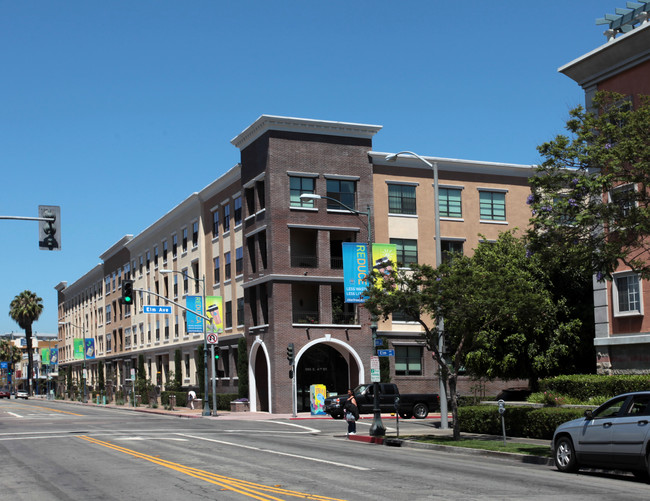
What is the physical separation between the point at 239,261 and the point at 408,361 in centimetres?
1353

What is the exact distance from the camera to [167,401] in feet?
211

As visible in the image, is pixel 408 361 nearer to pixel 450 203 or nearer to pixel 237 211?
pixel 450 203

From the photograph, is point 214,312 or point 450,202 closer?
point 214,312

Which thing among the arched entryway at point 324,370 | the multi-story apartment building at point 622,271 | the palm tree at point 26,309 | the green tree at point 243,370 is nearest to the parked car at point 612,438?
the multi-story apartment building at point 622,271

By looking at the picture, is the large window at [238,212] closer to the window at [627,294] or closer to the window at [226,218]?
the window at [226,218]

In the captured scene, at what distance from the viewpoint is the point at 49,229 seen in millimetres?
21859

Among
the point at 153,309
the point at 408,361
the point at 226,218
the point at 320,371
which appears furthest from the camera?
the point at 226,218

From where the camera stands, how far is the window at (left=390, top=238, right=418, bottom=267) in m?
52.9

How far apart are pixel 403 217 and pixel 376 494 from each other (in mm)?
40102

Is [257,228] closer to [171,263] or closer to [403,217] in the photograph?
[403,217]

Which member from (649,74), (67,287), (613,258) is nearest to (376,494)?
(613,258)

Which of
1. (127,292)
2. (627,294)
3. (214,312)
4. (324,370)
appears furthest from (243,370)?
(627,294)

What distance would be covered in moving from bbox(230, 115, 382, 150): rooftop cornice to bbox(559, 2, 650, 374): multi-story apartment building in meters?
22.7

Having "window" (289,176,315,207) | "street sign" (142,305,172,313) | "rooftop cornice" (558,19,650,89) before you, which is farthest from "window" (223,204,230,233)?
"rooftop cornice" (558,19,650,89)
